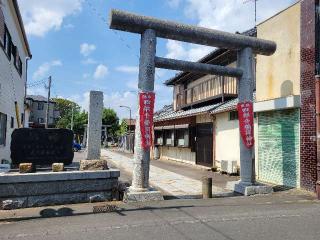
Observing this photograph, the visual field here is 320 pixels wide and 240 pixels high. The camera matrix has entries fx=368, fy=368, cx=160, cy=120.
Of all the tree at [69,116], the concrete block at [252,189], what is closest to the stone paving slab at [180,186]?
the concrete block at [252,189]

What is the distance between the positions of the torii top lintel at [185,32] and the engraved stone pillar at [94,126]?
7.94 feet

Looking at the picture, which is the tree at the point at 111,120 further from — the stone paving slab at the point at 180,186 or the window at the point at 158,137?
the stone paving slab at the point at 180,186

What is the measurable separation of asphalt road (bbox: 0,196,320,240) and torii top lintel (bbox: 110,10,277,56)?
5.50 m

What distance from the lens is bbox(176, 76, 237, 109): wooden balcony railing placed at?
21.7m

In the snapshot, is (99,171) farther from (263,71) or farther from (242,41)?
(263,71)

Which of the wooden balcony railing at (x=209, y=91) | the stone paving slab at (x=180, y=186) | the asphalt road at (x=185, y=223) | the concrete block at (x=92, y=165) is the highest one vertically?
the wooden balcony railing at (x=209, y=91)

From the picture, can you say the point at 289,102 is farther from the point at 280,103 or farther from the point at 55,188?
the point at 55,188

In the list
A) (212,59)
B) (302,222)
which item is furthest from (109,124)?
(302,222)

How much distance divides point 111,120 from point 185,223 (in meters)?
78.9

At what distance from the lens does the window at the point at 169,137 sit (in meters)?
29.0

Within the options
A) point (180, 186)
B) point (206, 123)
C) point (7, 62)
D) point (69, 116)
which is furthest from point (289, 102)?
point (69, 116)

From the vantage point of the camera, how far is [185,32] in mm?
12320

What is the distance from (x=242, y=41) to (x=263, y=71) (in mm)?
3224

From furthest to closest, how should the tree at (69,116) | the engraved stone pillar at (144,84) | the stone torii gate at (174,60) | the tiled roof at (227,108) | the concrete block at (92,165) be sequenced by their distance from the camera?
the tree at (69,116) → the tiled roof at (227,108) → the engraved stone pillar at (144,84) → the stone torii gate at (174,60) → the concrete block at (92,165)
